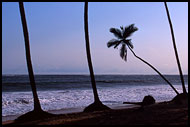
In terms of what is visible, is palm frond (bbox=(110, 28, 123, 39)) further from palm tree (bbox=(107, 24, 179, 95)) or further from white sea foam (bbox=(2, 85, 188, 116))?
white sea foam (bbox=(2, 85, 188, 116))

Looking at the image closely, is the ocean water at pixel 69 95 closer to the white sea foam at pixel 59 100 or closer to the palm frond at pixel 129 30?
the white sea foam at pixel 59 100

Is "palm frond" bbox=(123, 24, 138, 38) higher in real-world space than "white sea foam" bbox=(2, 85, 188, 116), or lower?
higher

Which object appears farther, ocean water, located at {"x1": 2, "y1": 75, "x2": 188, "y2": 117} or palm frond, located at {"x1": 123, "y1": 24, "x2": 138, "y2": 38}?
ocean water, located at {"x1": 2, "y1": 75, "x2": 188, "y2": 117}

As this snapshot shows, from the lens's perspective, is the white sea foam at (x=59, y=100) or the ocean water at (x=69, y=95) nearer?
the white sea foam at (x=59, y=100)

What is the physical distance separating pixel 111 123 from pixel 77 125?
1.03 m

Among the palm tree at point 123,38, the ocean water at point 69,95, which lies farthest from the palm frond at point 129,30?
the ocean water at point 69,95

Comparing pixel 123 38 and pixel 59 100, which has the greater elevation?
pixel 123 38

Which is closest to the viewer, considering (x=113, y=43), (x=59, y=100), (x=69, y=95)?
(x=113, y=43)

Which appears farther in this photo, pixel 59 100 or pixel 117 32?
pixel 59 100

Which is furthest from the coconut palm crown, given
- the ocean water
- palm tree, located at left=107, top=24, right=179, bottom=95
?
the ocean water

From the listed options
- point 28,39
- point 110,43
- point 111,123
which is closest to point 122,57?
point 110,43

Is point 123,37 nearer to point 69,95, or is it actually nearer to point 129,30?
point 129,30

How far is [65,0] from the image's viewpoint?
9.48m

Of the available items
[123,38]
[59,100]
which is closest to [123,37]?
[123,38]
